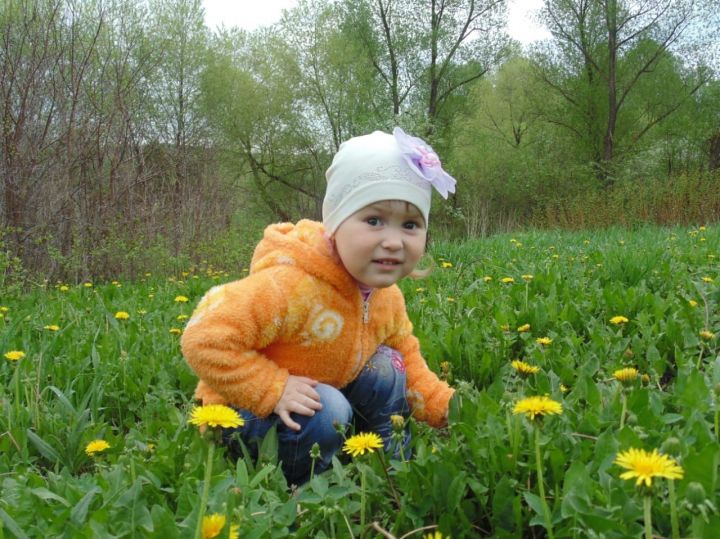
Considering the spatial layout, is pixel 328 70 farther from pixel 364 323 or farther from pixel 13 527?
pixel 13 527

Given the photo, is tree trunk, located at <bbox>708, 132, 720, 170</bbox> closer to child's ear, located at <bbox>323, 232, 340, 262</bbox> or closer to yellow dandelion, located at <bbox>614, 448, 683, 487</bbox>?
child's ear, located at <bbox>323, 232, 340, 262</bbox>

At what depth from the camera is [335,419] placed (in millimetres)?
1619

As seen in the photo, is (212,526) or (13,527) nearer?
(212,526)

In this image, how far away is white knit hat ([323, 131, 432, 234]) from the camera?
1625 millimetres

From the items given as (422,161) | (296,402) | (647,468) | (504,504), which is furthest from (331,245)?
(647,468)

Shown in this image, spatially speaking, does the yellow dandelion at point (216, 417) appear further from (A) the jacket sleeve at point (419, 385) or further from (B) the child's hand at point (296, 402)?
(A) the jacket sleeve at point (419, 385)

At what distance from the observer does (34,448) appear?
179cm

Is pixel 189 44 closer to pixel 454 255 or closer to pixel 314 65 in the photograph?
pixel 314 65

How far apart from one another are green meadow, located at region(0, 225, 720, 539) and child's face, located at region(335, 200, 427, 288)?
364mm

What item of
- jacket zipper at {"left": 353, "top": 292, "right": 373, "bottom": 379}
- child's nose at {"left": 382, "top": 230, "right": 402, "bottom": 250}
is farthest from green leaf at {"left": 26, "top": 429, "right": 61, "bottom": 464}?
child's nose at {"left": 382, "top": 230, "right": 402, "bottom": 250}

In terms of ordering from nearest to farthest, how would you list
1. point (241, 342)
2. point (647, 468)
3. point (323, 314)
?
point (647, 468), point (241, 342), point (323, 314)

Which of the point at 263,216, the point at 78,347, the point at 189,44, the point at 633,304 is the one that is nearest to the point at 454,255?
the point at 633,304

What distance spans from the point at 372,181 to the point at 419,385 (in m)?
0.67

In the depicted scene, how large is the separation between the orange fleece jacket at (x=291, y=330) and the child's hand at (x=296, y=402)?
0.06 ft
